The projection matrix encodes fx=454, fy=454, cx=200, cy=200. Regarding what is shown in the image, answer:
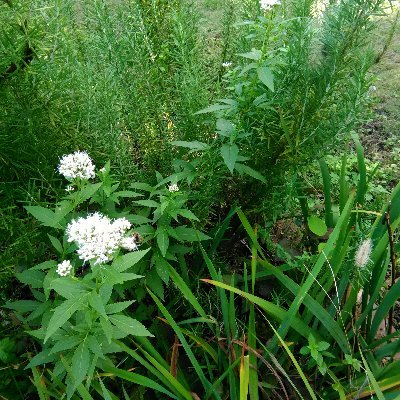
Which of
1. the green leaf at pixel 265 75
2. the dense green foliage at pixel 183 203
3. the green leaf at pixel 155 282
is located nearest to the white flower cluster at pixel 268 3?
the dense green foliage at pixel 183 203

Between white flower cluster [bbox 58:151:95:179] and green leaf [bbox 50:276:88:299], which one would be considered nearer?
green leaf [bbox 50:276:88:299]

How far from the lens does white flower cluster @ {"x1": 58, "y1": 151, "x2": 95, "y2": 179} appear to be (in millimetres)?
1480

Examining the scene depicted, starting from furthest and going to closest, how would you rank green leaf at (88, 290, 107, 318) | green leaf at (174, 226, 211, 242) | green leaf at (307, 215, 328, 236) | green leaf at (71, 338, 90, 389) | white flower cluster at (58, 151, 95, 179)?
green leaf at (307, 215, 328, 236) → green leaf at (174, 226, 211, 242) → white flower cluster at (58, 151, 95, 179) → green leaf at (71, 338, 90, 389) → green leaf at (88, 290, 107, 318)

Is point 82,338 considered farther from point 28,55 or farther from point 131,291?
point 28,55

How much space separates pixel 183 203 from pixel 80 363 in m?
0.76

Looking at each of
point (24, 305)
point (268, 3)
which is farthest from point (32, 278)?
point (268, 3)

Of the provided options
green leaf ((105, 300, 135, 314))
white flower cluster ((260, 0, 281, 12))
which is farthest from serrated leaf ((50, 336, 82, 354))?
white flower cluster ((260, 0, 281, 12))

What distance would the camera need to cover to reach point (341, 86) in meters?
1.81

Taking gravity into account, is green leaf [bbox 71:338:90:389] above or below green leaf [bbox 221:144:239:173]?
below

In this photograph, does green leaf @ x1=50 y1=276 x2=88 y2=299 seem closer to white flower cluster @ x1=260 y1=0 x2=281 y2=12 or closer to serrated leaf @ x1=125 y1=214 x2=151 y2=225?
serrated leaf @ x1=125 y1=214 x2=151 y2=225

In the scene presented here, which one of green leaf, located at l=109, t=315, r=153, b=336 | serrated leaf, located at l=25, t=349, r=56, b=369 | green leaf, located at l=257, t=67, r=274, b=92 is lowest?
serrated leaf, located at l=25, t=349, r=56, b=369

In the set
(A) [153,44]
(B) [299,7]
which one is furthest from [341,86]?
(A) [153,44]

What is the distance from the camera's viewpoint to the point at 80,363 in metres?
1.37

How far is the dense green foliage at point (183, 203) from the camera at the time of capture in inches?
61.2
